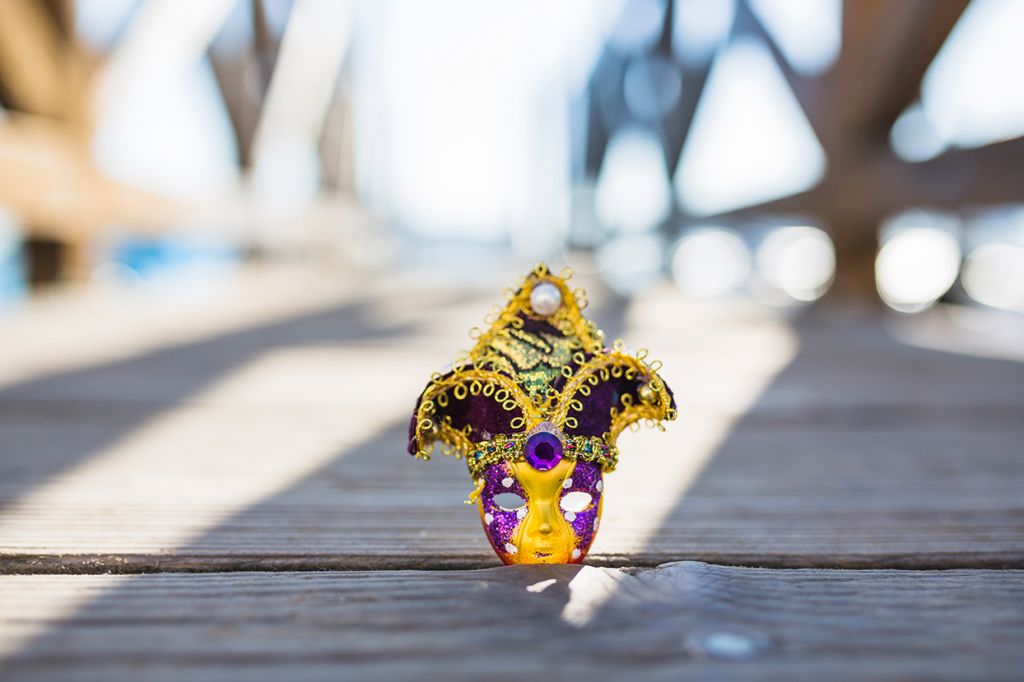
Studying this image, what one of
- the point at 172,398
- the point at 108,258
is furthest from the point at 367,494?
the point at 108,258

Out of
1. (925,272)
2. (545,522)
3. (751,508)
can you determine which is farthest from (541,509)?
(925,272)

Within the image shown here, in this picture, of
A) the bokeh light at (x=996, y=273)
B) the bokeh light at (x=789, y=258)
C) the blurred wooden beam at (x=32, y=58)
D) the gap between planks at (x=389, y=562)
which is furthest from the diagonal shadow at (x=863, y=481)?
the bokeh light at (x=789, y=258)

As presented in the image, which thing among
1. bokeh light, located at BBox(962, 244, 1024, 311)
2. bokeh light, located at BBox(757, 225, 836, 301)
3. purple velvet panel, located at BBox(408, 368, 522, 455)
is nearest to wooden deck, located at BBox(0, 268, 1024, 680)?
purple velvet panel, located at BBox(408, 368, 522, 455)

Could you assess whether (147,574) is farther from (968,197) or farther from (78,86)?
(78,86)

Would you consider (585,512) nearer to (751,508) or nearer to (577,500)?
(577,500)

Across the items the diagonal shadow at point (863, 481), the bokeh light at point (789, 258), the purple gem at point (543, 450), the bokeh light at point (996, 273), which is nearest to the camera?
the purple gem at point (543, 450)

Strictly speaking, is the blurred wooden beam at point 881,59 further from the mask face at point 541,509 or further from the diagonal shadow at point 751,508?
the mask face at point 541,509

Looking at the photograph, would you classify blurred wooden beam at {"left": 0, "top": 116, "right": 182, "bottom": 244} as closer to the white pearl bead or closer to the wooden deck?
the wooden deck
